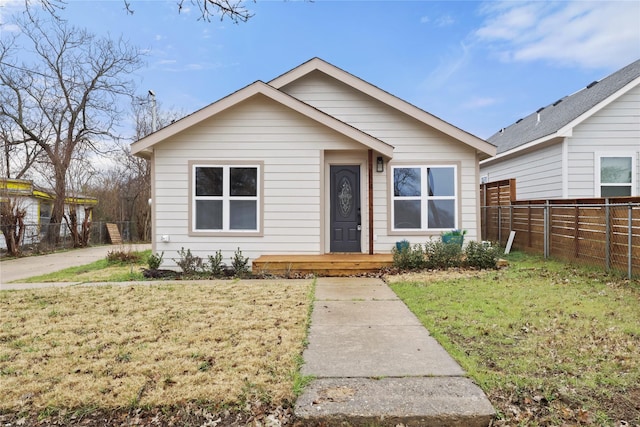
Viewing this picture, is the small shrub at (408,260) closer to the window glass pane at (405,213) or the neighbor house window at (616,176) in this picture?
the window glass pane at (405,213)

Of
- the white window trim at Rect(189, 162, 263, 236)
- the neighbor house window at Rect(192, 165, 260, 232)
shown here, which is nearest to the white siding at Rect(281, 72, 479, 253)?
the white window trim at Rect(189, 162, 263, 236)

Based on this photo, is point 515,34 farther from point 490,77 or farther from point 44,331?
point 44,331

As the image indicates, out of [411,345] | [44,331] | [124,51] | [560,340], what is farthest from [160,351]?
[124,51]

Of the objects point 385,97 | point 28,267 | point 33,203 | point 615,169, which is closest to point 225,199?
point 385,97

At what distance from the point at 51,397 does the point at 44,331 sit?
209 centimetres

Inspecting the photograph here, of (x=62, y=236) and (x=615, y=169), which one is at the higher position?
(x=615, y=169)

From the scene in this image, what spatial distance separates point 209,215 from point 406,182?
4.95 meters

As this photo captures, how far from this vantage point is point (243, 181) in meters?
9.15

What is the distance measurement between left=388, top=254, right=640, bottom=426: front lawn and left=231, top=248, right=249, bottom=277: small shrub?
11.1ft

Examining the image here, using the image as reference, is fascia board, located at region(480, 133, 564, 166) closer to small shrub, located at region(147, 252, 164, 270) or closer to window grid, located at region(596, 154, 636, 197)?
window grid, located at region(596, 154, 636, 197)

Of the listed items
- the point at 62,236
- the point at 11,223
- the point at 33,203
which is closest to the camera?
the point at 11,223

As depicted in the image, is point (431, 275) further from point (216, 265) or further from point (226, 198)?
point (226, 198)

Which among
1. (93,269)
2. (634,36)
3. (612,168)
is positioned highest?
(634,36)

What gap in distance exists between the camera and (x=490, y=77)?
2044 centimetres
